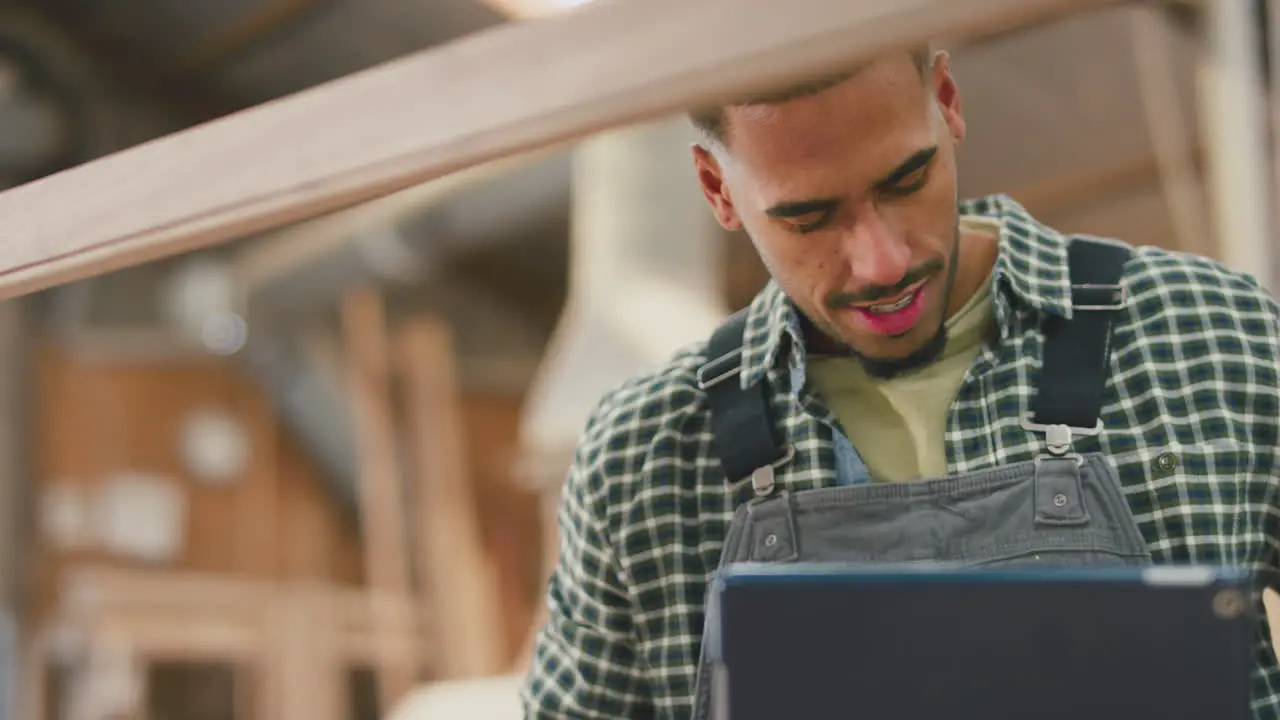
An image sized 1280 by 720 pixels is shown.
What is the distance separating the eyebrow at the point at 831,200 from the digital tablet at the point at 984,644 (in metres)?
0.49

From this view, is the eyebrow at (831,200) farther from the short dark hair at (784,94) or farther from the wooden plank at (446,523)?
the wooden plank at (446,523)

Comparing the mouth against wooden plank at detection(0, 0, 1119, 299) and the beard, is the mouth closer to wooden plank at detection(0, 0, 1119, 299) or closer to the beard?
the beard

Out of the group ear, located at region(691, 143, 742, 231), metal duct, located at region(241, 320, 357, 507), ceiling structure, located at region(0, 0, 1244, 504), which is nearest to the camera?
ear, located at region(691, 143, 742, 231)

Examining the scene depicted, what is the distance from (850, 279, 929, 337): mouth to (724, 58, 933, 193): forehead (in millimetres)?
114

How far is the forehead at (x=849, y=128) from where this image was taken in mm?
1164

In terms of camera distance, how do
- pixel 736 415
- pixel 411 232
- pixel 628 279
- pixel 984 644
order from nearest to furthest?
1. pixel 984 644
2. pixel 736 415
3. pixel 628 279
4. pixel 411 232

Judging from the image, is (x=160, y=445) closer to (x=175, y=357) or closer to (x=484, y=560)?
(x=175, y=357)

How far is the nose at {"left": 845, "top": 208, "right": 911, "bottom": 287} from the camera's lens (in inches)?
47.6

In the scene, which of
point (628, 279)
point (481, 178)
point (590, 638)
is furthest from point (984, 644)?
point (481, 178)

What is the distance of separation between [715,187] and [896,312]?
0.87 ft

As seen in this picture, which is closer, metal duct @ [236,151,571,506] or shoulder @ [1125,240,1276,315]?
shoulder @ [1125,240,1276,315]

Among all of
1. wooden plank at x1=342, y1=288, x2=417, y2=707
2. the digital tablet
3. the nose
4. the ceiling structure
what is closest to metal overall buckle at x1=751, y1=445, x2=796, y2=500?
the nose

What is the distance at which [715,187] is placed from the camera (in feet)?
4.67

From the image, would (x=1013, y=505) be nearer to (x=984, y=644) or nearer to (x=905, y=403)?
(x=905, y=403)
